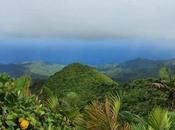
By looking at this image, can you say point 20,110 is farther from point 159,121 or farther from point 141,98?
point 141,98

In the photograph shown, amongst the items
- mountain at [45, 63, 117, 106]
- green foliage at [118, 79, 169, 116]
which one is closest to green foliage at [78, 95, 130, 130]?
green foliage at [118, 79, 169, 116]

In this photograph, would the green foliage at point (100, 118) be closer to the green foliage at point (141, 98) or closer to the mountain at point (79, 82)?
the green foliage at point (141, 98)

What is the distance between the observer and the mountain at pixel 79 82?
65.3 meters

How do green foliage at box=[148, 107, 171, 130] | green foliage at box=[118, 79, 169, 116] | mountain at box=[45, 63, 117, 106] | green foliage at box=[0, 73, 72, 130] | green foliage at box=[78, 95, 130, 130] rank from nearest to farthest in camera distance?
1. green foliage at box=[78, 95, 130, 130]
2. green foliage at box=[148, 107, 171, 130]
3. green foliage at box=[0, 73, 72, 130]
4. green foliage at box=[118, 79, 169, 116]
5. mountain at box=[45, 63, 117, 106]

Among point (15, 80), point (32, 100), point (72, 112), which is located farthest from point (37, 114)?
point (72, 112)

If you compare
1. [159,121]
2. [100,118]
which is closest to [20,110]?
[100,118]

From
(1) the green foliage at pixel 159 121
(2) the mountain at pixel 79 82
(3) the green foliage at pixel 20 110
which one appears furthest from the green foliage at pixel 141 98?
(1) the green foliage at pixel 159 121

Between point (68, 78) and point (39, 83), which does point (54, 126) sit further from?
point (39, 83)

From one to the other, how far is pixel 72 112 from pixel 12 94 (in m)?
3.68

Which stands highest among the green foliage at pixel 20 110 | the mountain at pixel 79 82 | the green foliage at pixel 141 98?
the green foliage at pixel 20 110

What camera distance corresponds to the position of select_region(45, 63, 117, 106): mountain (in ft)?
214

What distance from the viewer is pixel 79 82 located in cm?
7100

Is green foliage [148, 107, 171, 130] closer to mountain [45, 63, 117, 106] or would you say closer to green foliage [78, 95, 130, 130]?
green foliage [78, 95, 130, 130]

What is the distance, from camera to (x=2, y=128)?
Answer: 11180 millimetres
